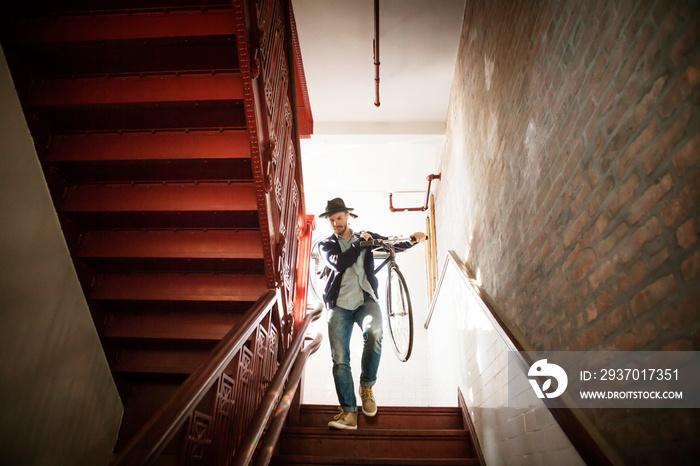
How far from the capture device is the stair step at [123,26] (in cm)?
250

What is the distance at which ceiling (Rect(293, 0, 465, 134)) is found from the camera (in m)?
4.31

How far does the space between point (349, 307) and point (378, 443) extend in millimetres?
1036

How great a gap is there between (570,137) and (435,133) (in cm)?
428

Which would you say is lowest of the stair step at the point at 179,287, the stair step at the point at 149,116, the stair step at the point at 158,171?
the stair step at the point at 179,287

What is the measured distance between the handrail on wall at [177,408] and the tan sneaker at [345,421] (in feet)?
4.00

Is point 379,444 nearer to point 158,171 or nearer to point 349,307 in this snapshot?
point 349,307

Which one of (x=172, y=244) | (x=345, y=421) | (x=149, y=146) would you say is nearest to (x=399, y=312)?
(x=345, y=421)

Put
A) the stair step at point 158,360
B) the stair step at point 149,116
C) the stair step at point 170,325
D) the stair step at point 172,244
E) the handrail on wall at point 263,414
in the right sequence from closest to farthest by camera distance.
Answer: the handrail on wall at point 263,414, the stair step at point 149,116, the stair step at point 172,244, the stair step at point 170,325, the stair step at point 158,360

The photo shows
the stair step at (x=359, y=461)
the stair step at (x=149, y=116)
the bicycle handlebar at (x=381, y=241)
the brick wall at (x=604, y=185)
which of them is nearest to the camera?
the brick wall at (x=604, y=185)

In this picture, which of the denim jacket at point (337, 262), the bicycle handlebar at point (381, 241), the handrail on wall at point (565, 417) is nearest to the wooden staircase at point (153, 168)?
the denim jacket at point (337, 262)

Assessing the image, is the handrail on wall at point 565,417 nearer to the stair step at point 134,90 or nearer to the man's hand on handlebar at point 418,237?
the man's hand on handlebar at point 418,237

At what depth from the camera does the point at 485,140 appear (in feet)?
10.8

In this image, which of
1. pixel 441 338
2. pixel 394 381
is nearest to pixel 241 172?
pixel 441 338

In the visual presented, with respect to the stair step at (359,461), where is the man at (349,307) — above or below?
above
